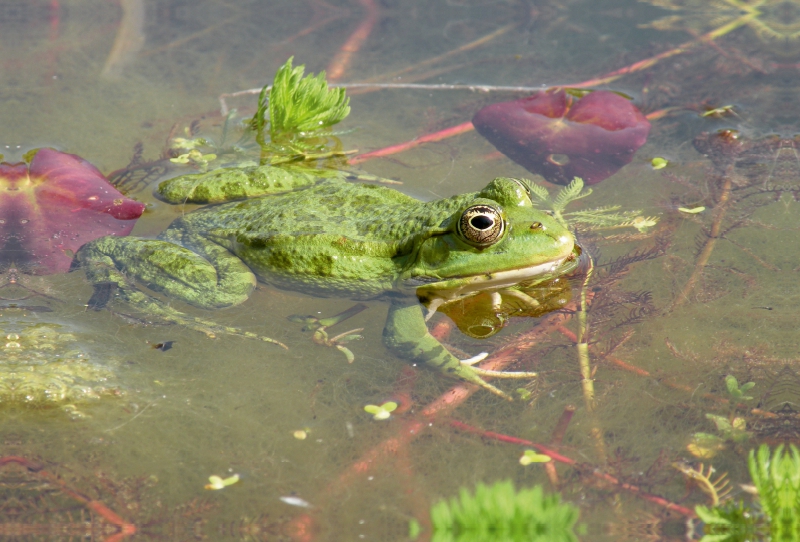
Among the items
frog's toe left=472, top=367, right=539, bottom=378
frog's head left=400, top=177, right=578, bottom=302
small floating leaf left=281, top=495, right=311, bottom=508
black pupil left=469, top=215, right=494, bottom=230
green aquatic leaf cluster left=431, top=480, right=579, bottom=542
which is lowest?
frog's toe left=472, top=367, right=539, bottom=378

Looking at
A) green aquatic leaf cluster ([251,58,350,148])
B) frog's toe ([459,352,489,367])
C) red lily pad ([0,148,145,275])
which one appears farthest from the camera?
green aquatic leaf cluster ([251,58,350,148])

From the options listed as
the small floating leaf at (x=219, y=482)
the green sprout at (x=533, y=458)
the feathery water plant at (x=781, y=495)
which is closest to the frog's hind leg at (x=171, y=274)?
the small floating leaf at (x=219, y=482)

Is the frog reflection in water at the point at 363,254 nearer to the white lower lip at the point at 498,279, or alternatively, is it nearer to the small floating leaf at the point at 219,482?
the white lower lip at the point at 498,279

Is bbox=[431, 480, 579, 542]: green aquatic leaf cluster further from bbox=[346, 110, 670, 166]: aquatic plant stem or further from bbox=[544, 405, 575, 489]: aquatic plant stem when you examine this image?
bbox=[346, 110, 670, 166]: aquatic plant stem

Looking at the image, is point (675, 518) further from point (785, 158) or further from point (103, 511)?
point (785, 158)

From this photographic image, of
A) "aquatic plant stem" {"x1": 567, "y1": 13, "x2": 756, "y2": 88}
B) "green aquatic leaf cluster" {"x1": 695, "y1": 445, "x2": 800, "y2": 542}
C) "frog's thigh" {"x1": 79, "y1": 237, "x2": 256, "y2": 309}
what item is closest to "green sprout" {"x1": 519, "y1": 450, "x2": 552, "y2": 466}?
"green aquatic leaf cluster" {"x1": 695, "y1": 445, "x2": 800, "y2": 542}

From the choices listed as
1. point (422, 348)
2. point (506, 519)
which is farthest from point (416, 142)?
point (506, 519)
